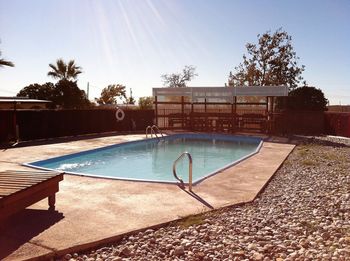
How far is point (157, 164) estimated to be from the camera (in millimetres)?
12414

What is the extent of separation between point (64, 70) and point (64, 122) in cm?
1689

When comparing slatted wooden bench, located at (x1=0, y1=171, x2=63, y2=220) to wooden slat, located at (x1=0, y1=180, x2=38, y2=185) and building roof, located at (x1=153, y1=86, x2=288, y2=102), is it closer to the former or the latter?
wooden slat, located at (x1=0, y1=180, x2=38, y2=185)

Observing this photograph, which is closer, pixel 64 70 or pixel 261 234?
pixel 261 234

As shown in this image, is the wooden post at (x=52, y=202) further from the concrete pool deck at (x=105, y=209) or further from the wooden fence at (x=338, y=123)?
the wooden fence at (x=338, y=123)

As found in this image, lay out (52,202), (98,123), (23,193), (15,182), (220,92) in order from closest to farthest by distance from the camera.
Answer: (23,193) < (15,182) < (52,202) < (98,123) < (220,92)

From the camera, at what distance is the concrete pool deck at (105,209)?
4.12 meters

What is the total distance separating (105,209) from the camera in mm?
5457

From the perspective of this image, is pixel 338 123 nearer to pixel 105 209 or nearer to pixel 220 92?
pixel 220 92

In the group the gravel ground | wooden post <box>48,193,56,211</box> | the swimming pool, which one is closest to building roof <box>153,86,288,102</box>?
the swimming pool

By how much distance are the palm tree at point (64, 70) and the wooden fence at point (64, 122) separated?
14139 mm

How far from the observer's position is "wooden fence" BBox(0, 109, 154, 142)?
1460 centimetres

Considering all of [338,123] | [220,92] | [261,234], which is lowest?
[261,234]

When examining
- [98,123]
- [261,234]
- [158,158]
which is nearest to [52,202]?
[261,234]

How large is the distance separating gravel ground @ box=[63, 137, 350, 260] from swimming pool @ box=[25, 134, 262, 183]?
235 cm
